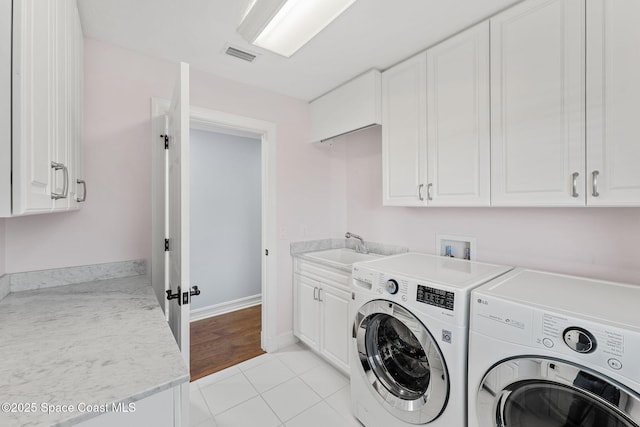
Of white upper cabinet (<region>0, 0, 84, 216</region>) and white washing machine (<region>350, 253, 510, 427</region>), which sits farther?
white washing machine (<region>350, 253, 510, 427</region>)

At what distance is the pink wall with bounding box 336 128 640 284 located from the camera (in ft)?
4.39

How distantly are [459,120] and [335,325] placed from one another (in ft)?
5.43

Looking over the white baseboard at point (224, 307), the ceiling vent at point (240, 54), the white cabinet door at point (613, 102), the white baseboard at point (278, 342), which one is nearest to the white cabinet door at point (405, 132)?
the white cabinet door at point (613, 102)

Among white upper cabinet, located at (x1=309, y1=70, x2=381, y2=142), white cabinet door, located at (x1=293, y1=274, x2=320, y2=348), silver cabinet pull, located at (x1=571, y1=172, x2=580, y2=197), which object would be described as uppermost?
white upper cabinet, located at (x1=309, y1=70, x2=381, y2=142)

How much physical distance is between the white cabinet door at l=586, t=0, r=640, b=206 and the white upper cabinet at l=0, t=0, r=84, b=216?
201 cm

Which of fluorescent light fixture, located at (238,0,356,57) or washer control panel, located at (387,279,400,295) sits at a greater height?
fluorescent light fixture, located at (238,0,356,57)

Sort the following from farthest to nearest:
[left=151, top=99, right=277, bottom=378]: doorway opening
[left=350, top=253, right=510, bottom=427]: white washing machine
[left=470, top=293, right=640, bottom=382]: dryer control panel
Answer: [left=151, top=99, right=277, bottom=378]: doorway opening < [left=350, top=253, right=510, bottom=427]: white washing machine < [left=470, top=293, right=640, bottom=382]: dryer control panel

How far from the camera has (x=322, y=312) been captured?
2.21m

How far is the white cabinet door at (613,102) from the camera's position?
3.54ft

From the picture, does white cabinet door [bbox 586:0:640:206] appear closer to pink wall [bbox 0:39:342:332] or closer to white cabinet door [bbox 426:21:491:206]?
white cabinet door [bbox 426:21:491:206]

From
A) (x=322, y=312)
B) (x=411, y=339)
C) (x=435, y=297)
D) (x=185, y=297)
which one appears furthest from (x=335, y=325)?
(x=185, y=297)

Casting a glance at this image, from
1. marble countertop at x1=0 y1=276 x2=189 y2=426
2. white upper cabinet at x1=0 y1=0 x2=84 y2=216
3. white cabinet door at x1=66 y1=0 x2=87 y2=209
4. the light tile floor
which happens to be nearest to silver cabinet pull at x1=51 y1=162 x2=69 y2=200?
white upper cabinet at x1=0 y1=0 x2=84 y2=216

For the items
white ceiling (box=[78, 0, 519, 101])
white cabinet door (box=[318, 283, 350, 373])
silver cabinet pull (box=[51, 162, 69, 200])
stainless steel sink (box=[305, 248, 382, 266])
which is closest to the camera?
silver cabinet pull (box=[51, 162, 69, 200])

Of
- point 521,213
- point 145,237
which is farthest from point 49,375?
point 521,213
